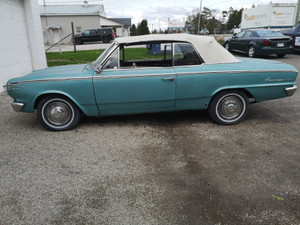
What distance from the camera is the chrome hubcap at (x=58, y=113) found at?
419 centimetres

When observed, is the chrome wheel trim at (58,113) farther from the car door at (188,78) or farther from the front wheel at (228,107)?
the front wheel at (228,107)

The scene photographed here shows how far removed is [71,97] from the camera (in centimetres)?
408

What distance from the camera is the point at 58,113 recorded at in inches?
165

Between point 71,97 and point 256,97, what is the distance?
3.05m

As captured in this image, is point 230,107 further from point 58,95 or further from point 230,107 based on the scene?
point 58,95

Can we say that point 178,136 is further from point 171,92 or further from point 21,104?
point 21,104

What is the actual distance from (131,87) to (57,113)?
1300 millimetres

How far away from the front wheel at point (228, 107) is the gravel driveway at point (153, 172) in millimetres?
183

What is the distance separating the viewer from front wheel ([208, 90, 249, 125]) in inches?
169

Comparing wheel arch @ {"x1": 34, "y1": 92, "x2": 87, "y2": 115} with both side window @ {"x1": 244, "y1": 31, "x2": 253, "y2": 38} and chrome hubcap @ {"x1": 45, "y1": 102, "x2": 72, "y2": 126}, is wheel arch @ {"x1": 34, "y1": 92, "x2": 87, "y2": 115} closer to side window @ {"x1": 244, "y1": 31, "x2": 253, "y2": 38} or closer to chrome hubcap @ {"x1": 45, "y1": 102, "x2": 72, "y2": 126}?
chrome hubcap @ {"x1": 45, "y1": 102, "x2": 72, "y2": 126}

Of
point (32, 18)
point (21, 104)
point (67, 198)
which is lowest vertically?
point (67, 198)

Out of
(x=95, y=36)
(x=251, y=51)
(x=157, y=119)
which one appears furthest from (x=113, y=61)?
(x=95, y=36)

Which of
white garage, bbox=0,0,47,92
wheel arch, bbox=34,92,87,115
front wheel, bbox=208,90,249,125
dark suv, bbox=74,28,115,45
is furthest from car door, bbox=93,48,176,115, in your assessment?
dark suv, bbox=74,28,115,45

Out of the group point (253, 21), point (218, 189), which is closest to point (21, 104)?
point (218, 189)
